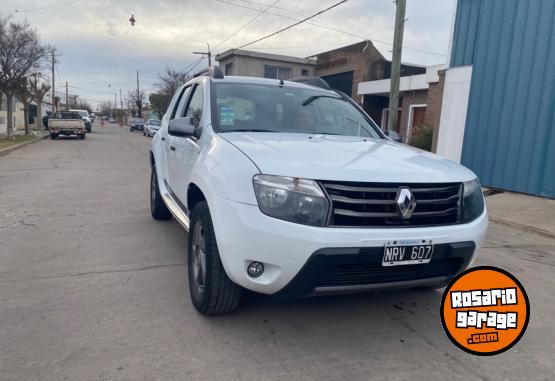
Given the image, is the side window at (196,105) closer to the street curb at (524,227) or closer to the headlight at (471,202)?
the headlight at (471,202)

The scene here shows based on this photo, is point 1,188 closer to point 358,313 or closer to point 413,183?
point 358,313

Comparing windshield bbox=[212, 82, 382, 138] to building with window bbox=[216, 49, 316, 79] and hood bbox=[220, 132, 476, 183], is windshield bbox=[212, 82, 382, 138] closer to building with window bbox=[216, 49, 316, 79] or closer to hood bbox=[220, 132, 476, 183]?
hood bbox=[220, 132, 476, 183]

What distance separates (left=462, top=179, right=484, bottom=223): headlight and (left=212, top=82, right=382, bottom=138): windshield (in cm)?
127

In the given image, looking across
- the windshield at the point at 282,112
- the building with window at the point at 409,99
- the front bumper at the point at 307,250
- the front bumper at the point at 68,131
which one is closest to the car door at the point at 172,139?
the windshield at the point at 282,112

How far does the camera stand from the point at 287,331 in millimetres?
2918

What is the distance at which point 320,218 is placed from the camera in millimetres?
2414

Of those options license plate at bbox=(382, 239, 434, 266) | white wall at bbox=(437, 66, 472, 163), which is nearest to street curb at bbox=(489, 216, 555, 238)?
white wall at bbox=(437, 66, 472, 163)

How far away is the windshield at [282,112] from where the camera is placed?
3568 millimetres

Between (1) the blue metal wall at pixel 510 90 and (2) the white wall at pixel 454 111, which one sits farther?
(2) the white wall at pixel 454 111

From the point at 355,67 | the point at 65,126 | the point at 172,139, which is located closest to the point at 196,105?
the point at 172,139

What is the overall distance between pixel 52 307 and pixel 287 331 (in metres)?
1.73

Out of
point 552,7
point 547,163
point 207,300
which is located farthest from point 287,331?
point 552,7

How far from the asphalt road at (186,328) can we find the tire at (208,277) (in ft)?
0.45

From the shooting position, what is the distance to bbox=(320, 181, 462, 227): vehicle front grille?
2459mm
